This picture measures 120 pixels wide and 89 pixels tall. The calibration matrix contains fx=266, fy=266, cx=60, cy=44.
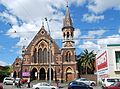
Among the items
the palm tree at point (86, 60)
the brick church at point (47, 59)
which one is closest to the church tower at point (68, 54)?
the brick church at point (47, 59)

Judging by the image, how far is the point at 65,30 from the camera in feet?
244

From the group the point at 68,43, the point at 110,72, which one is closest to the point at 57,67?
the point at 68,43

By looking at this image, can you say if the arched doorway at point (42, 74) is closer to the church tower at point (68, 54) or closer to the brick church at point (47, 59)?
the brick church at point (47, 59)

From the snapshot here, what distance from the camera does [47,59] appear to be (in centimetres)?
7525

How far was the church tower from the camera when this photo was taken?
72.3m

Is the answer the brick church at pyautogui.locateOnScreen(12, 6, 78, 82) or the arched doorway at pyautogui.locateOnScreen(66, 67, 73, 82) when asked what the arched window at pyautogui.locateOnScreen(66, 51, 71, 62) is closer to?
the brick church at pyautogui.locateOnScreen(12, 6, 78, 82)

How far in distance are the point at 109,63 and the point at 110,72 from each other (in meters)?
1.67

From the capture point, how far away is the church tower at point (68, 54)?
72312 mm

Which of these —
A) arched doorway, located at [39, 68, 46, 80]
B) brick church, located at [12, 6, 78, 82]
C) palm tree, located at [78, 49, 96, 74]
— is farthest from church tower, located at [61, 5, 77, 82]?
palm tree, located at [78, 49, 96, 74]

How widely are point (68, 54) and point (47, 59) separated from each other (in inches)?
247

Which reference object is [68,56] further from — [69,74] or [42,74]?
[42,74]

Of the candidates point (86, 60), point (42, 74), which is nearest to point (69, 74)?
point (42, 74)

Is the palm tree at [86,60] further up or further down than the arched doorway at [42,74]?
further up

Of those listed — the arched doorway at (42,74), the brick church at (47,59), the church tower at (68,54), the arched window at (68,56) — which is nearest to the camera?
the church tower at (68,54)
